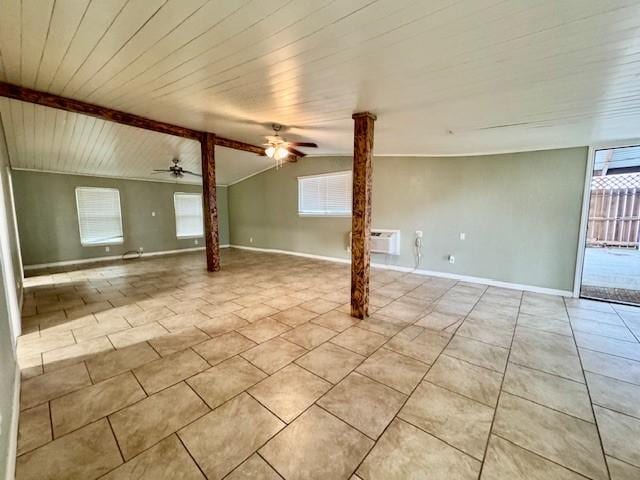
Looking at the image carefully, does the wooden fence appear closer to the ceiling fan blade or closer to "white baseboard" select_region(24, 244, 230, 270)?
the ceiling fan blade

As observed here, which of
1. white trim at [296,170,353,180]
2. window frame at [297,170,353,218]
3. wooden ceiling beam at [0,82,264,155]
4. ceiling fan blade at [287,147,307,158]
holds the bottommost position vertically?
window frame at [297,170,353,218]

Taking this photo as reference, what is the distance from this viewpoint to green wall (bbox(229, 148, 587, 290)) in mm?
4035

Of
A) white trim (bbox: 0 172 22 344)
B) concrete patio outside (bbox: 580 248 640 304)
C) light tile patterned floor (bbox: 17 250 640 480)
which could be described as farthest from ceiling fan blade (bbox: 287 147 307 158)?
concrete patio outside (bbox: 580 248 640 304)

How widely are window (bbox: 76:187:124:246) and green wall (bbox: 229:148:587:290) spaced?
18.8ft

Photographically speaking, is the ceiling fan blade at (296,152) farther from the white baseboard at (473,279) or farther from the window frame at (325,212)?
the white baseboard at (473,279)

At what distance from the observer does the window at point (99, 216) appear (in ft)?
21.8

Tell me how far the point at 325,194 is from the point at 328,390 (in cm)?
537

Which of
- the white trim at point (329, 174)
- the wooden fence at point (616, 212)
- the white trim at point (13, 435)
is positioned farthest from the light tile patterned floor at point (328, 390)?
the wooden fence at point (616, 212)

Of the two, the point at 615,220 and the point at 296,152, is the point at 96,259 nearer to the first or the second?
the point at 296,152

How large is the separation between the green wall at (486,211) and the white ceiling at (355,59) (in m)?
0.88

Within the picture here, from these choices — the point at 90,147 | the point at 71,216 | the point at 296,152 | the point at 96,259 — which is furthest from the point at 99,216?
the point at 296,152

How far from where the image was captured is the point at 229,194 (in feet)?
31.1

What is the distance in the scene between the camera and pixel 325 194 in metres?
6.80

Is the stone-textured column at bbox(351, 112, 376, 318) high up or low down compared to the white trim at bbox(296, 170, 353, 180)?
down
